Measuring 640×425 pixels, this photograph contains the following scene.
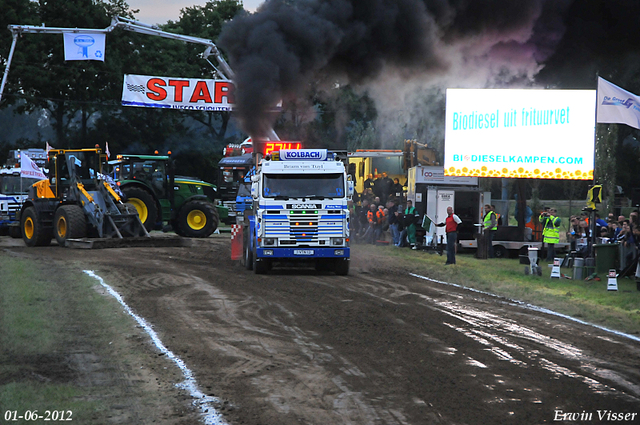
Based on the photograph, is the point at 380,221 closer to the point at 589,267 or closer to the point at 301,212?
the point at 589,267

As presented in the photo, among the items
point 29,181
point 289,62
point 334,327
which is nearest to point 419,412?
point 334,327

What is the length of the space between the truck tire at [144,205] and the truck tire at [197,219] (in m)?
1.98

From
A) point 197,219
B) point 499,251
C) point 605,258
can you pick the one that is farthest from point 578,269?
point 197,219

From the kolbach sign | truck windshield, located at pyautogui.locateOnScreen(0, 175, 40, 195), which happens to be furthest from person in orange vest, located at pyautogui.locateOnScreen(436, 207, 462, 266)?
truck windshield, located at pyautogui.locateOnScreen(0, 175, 40, 195)

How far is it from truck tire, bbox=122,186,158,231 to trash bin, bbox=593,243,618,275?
1558 centimetres

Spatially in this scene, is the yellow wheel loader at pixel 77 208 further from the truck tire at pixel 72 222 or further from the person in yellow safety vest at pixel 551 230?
the person in yellow safety vest at pixel 551 230

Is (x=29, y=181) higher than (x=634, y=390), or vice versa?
(x=29, y=181)

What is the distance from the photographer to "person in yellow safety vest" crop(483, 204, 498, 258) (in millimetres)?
23828

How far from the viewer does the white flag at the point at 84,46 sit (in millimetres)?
30234

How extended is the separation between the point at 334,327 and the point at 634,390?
4412 millimetres

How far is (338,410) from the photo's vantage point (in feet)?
20.7

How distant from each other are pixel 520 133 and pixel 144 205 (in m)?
13.7

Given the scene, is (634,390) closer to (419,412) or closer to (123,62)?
(419,412)

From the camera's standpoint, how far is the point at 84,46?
30.5 m
